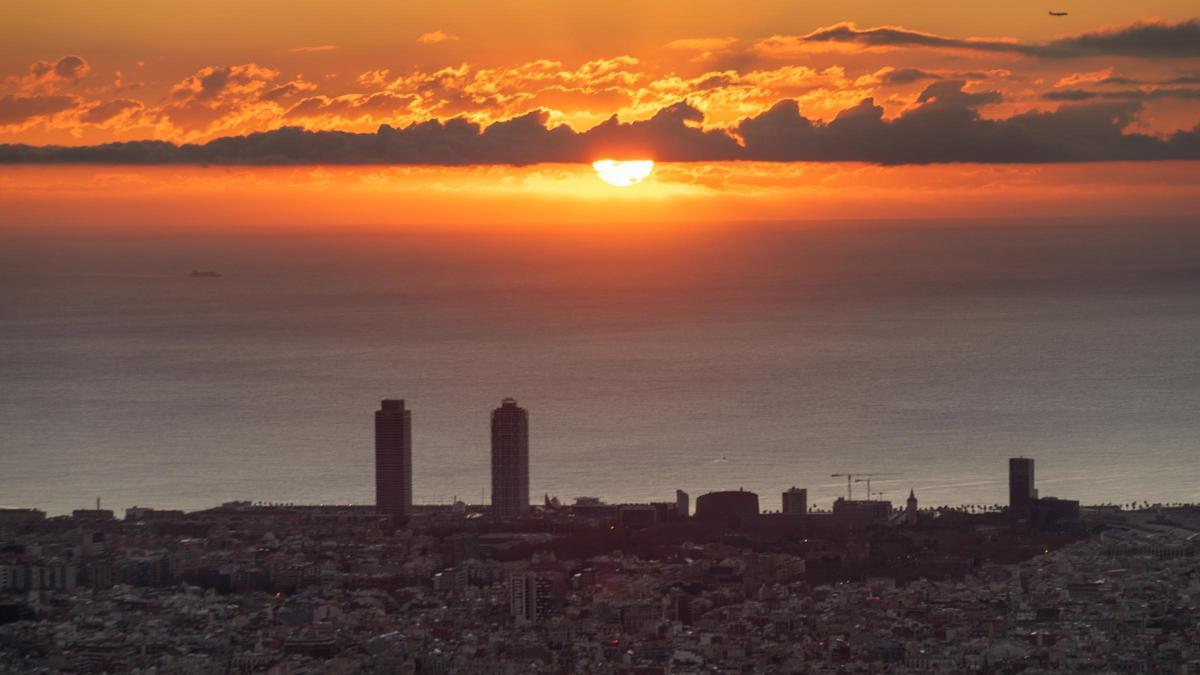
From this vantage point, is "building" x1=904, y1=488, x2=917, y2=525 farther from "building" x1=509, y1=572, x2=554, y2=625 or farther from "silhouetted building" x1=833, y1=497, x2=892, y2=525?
"building" x1=509, y1=572, x2=554, y2=625

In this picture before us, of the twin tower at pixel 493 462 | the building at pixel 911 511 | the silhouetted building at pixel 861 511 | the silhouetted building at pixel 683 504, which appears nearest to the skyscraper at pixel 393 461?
the twin tower at pixel 493 462

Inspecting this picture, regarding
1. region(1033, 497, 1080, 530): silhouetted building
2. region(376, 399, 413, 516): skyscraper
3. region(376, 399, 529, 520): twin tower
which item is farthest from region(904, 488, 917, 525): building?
region(376, 399, 413, 516): skyscraper

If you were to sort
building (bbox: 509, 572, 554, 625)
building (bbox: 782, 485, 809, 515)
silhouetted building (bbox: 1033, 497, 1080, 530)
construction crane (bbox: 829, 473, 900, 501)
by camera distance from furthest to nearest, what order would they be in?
construction crane (bbox: 829, 473, 900, 501) → building (bbox: 782, 485, 809, 515) → silhouetted building (bbox: 1033, 497, 1080, 530) → building (bbox: 509, 572, 554, 625)

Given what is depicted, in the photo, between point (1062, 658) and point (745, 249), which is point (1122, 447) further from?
point (745, 249)

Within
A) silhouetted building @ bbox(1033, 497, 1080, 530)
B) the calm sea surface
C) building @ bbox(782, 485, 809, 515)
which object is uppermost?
the calm sea surface

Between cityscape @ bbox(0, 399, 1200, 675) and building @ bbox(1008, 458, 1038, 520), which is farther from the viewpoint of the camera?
building @ bbox(1008, 458, 1038, 520)

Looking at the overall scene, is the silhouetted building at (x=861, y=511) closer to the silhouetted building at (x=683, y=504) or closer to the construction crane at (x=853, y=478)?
the silhouetted building at (x=683, y=504)
